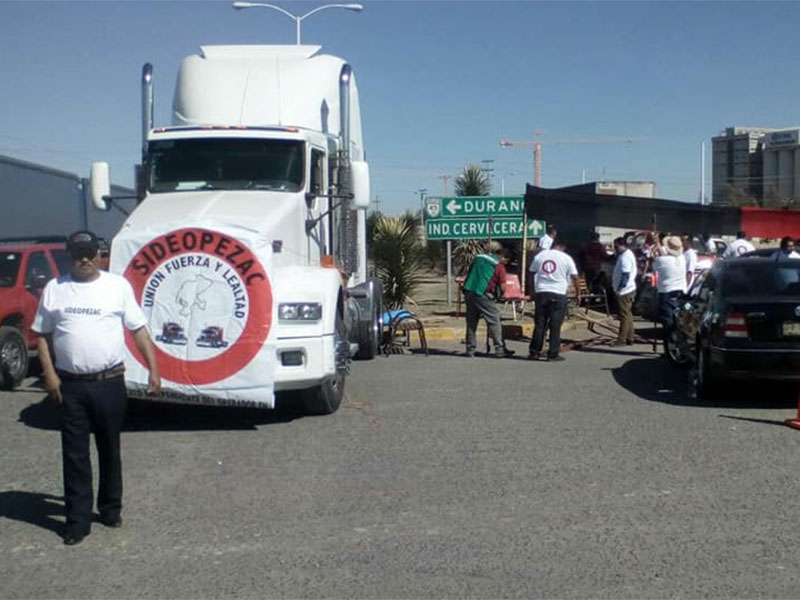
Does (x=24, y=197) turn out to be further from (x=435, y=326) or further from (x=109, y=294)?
(x=109, y=294)

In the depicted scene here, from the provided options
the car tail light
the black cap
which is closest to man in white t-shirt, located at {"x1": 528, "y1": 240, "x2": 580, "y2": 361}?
the car tail light

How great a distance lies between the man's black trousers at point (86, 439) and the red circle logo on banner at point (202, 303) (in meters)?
2.57

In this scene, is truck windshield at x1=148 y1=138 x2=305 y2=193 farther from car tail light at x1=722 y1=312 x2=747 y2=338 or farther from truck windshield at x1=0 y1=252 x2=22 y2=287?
car tail light at x1=722 y1=312 x2=747 y2=338

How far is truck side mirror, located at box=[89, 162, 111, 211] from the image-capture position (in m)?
12.1

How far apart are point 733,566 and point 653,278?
1143cm

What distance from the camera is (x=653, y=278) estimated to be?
55.0 ft

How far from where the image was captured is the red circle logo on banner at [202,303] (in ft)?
29.9

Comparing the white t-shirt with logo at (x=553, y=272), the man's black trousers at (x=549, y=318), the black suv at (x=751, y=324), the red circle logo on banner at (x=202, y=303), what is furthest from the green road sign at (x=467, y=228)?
the red circle logo on banner at (x=202, y=303)

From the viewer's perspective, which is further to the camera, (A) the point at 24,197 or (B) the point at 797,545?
(A) the point at 24,197

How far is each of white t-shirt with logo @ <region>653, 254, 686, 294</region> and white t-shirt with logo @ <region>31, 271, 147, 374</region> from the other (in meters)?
10.2

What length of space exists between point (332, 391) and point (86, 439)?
3.99 meters

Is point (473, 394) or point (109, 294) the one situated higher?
point (109, 294)

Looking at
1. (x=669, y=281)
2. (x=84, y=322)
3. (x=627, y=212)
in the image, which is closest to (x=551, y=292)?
(x=669, y=281)

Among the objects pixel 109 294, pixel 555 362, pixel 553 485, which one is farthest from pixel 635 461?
pixel 555 362
